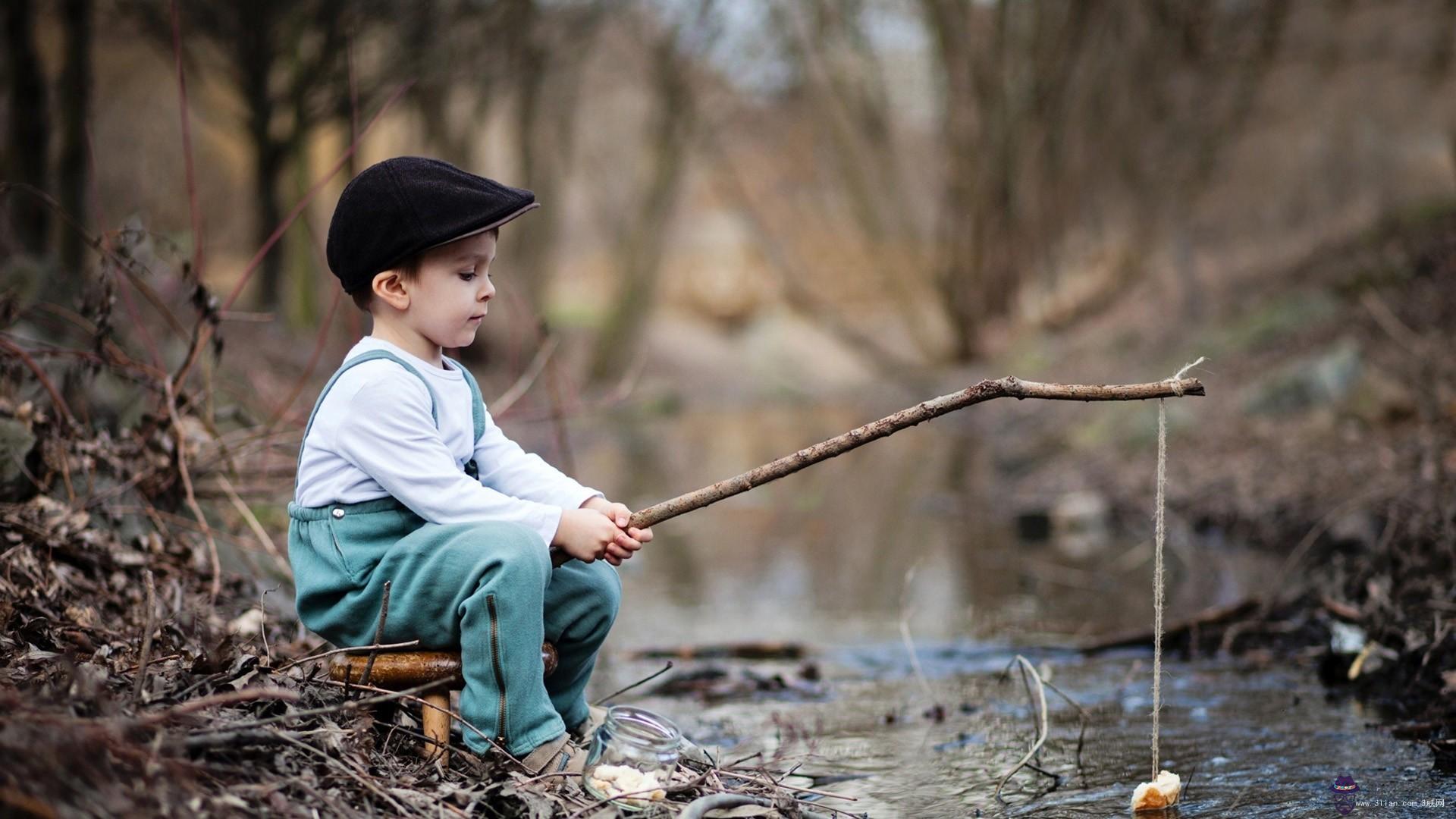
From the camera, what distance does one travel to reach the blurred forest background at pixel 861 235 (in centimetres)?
600

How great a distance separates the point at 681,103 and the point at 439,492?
19982 mm

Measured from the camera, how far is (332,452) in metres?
2.89

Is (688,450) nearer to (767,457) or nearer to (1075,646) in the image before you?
(767,457)

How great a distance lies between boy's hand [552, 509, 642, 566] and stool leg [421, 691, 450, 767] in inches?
16.5

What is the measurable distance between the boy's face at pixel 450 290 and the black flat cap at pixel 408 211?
0.08 m

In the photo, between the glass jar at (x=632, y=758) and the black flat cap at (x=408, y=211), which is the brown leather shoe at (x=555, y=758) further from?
the black flat cap at (x=408, y=211)

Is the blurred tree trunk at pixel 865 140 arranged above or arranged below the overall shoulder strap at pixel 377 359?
above

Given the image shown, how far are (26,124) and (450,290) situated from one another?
26.9 ft

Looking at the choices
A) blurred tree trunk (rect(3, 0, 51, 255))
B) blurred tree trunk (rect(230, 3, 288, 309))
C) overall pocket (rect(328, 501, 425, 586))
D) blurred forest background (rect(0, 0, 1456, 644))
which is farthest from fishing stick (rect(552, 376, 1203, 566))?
blurred tree trunk (rect(230, 3, 288, 309))

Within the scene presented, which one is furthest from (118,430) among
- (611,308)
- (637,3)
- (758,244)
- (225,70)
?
(758,244)

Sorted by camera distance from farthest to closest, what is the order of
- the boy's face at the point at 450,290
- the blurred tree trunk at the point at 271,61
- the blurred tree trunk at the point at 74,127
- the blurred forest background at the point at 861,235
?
1. the blurred tree trunk at the point at 271,61
2. the blurred tree trunk at the point at 74,127
3. the blurred forest background at the point at 861,235
4. the boy's face at the point at 450,290

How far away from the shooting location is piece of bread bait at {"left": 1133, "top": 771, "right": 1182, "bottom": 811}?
285 centimetres

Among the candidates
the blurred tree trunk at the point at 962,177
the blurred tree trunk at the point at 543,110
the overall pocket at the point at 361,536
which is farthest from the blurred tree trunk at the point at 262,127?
the overall pocket at the point at 361,536

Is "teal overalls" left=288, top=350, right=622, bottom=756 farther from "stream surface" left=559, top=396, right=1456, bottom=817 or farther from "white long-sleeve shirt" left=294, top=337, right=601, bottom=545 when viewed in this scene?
"stream surface" left=559, top=396, right=1456, bottom=817
